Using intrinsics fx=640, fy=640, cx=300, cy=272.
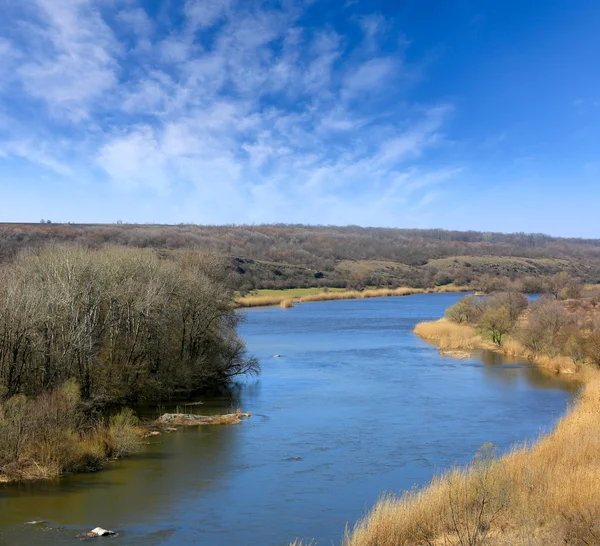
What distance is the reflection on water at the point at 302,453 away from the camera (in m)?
14.3

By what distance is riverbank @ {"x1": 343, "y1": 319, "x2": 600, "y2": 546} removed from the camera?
34.9ft

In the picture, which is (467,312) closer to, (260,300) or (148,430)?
(260,300)

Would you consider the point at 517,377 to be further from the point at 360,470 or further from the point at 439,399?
the point at 360,470

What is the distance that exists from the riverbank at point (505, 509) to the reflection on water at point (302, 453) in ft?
6.32

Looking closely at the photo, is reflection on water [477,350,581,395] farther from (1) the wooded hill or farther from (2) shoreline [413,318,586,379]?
(1) the wooded hill

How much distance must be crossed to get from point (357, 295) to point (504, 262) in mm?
53843

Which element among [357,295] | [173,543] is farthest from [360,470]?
[357,295]

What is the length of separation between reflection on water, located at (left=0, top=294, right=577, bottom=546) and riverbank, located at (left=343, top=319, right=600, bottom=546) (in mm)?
1927

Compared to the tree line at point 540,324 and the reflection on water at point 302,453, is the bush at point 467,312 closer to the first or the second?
the tree line at point 540,324

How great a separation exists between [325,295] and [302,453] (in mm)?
74767

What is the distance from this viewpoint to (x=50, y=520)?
46.8 feet

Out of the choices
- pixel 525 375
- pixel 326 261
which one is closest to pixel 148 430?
pixel 525 375

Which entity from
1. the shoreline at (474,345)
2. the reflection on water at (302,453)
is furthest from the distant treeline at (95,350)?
the shoreline at (474,345)

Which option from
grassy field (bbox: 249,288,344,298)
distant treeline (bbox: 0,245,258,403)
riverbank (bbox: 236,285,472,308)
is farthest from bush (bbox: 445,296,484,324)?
grassy field (bbox: 249,288,344,298)
